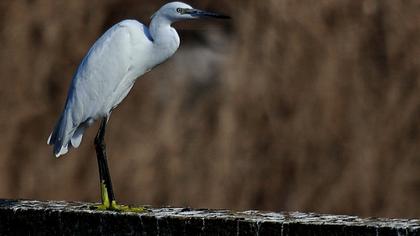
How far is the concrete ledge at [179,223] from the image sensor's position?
4.15 m

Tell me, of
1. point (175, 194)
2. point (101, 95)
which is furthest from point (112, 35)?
point (175, 194)

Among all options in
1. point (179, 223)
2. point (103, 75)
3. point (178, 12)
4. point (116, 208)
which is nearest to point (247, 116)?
point (103, 75)

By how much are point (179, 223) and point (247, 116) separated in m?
2.77

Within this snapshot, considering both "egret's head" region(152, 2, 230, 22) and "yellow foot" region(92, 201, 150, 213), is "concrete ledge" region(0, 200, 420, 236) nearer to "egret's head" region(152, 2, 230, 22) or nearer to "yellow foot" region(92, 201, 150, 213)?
"yellow foot" region(92, 201, 150, 213)

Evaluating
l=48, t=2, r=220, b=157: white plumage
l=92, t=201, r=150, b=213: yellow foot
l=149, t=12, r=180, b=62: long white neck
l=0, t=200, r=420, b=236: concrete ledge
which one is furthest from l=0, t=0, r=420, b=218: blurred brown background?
l=0, t=200, r=420, b=236: concrete ledge

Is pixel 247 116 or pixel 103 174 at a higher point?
pixel 103 174

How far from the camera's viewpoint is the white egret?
484 centimetres

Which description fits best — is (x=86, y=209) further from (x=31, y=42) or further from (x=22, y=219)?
(x=31, y=42)

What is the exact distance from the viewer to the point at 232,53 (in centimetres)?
715

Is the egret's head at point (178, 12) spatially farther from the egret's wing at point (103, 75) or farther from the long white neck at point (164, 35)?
the egret's wing at point (103, 75)

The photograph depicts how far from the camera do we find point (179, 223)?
429 cm

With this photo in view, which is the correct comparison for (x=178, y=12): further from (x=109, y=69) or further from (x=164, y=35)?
(x=109, y=69)

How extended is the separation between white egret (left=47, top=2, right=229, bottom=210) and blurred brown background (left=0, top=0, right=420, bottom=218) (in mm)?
2000

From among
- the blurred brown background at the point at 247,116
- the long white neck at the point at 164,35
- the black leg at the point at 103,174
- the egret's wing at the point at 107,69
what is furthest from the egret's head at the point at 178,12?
the blurred brown background at the point at 247,116
